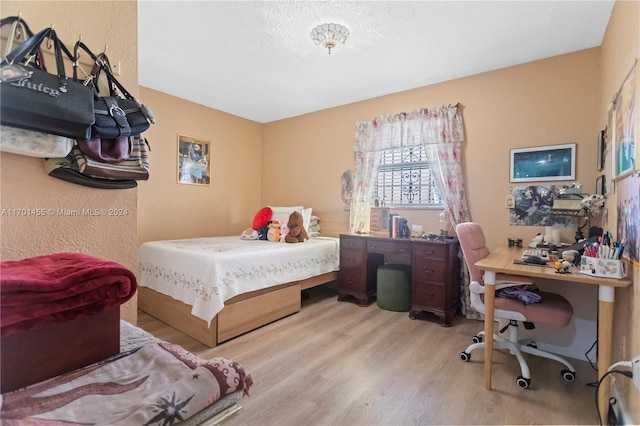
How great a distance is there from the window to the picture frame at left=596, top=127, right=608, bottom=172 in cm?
134

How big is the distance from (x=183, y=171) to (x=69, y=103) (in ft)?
11.2

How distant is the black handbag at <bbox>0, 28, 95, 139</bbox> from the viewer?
71 cm

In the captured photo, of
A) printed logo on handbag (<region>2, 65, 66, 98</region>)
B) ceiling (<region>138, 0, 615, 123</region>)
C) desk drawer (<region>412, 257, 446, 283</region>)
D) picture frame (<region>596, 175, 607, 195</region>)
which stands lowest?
desk drawer (<region>412, 257, 446, 283</region>)

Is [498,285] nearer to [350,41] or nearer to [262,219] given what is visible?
[350,41]

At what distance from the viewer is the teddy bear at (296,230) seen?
3619mm

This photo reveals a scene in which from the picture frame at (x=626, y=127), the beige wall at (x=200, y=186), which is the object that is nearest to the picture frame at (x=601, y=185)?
the picture frame at (x=626, y=127)

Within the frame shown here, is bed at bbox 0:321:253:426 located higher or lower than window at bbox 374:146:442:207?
lower

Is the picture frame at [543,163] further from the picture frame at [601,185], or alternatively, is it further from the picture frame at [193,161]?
the picture frame at [193,161]

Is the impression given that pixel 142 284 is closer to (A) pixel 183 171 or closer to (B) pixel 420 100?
(A) pixel 183 171

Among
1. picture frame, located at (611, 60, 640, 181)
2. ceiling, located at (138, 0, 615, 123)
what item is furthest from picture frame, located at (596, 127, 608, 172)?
ceiling, located at (138, 0, 615, 123)

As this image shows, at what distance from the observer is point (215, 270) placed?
7.79 ft

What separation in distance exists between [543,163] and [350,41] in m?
2.10

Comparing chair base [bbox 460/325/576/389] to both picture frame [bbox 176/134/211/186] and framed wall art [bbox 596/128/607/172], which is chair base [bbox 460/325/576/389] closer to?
framed wall art [bbox 596/128/607/172]

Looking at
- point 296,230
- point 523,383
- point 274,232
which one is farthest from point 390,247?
point 523,383
